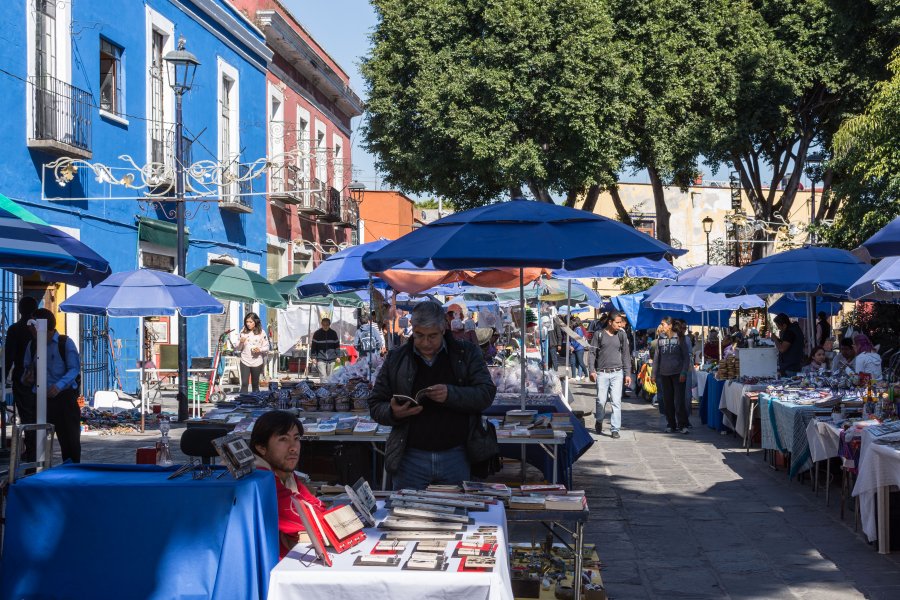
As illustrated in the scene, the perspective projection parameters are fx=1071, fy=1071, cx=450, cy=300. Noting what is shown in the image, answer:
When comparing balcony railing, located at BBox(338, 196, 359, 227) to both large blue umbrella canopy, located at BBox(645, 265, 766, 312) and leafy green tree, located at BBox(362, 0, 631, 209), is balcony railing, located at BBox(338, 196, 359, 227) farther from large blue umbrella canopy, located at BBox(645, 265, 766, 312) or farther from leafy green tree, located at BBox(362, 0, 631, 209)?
large blue umbrella canopy, located at BBox(645, 265, 766, 312)

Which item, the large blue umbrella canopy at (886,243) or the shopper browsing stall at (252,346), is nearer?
the large blue umbrella canopy at (886,243)

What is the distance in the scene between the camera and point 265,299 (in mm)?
17656

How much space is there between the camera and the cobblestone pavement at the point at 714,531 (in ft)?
22.7

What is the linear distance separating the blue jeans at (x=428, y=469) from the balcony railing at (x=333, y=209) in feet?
87.4

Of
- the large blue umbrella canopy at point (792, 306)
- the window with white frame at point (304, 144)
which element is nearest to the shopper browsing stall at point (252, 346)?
the large blue umbrella canopy at point (792, 306)

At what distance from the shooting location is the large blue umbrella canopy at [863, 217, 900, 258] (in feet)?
23.6

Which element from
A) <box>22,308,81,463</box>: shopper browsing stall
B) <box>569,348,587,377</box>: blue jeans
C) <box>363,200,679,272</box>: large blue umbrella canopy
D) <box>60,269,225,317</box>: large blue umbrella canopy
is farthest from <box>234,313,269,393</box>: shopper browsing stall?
<box>569,348,587,377</box>: blue jeans

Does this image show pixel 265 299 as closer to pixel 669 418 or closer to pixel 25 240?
pixel 669 418

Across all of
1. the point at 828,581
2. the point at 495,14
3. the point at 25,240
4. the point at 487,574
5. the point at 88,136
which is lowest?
the point at 828,581

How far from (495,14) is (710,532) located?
1879 cm

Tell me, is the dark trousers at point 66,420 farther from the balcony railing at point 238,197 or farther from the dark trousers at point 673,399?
the balcony railing at point 238,197

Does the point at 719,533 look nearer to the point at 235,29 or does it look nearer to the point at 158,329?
the point at 158,329

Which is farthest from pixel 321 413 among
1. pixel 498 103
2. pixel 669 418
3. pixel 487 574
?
pixel 498 103

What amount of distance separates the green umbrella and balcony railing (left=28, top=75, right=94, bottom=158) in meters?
2.63
